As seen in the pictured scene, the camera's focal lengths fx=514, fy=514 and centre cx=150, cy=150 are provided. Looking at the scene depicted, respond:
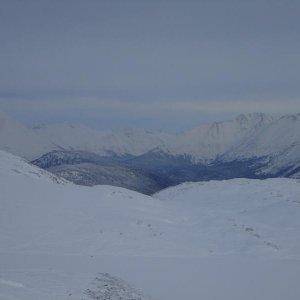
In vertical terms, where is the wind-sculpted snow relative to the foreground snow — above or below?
below

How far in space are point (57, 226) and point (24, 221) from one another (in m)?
2.16

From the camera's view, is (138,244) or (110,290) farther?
A: (138,244)

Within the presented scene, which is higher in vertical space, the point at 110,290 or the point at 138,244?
the point at 138,244

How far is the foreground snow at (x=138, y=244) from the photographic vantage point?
24.2m

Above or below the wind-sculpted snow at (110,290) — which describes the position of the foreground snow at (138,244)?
above

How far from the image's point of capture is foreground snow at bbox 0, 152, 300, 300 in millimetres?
24188

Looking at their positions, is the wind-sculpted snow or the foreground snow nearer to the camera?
the wind-sculpted snow

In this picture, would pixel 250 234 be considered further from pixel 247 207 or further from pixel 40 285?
pixel 40 285

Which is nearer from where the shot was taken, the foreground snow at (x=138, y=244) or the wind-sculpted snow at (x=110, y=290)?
the wind-sculpted snow at (x=110, y=290)

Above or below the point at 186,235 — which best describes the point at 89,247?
below

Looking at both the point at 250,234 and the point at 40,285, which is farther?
the point at 250,234

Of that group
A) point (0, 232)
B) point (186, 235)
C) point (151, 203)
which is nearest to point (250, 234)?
point (186, 235)

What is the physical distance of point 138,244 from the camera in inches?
1259

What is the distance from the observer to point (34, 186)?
42875mm
